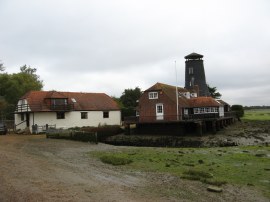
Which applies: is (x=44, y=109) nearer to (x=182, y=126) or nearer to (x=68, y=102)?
(x=68, y=102)

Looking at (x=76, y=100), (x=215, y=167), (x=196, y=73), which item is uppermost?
(x=196, y=73)

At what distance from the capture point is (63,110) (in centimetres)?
4941

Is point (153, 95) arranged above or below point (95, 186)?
above

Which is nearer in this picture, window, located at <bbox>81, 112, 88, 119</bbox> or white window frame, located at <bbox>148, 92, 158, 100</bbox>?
white window frame, located at <bbox>148, 92, 158, 100</bbox>

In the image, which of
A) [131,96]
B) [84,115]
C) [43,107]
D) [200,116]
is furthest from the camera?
[131,96]

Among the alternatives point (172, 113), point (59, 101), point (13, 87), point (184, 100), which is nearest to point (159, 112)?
point (172, 113)

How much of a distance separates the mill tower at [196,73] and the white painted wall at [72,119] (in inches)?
761

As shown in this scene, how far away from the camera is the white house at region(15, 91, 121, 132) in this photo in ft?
157

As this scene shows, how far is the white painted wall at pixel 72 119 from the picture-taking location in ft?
156

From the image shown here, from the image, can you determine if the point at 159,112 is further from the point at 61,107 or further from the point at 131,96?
the point at 131,96

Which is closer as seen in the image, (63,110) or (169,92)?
(63,110)

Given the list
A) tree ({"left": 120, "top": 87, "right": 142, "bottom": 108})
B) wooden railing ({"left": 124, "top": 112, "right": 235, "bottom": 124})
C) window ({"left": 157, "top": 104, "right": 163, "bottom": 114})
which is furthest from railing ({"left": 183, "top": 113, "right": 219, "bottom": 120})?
tree ({"left": 120, "top": 87, "right": 142, "bottom": 108})

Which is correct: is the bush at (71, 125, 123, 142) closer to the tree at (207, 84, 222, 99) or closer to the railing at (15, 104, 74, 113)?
the railing at (15, 104, 74, 113)

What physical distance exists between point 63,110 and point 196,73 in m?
30.7
